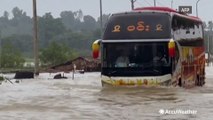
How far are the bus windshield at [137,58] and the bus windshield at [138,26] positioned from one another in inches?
12.0

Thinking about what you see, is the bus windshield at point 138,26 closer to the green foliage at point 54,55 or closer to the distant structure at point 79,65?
the distant structure at point 79,65

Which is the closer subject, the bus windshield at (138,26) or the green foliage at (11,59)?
the bus windshield at (138,26)

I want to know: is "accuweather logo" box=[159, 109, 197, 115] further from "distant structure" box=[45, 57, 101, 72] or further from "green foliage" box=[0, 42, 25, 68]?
"green foliage" box=[0, 42, 25, 68]

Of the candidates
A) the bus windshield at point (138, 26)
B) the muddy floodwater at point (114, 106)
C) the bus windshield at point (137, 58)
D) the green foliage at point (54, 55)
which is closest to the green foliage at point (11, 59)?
the green foliage at point (54, 55)

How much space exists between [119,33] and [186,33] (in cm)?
443

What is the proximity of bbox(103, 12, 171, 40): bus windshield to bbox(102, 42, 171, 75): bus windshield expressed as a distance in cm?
30

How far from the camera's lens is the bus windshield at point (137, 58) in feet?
64.2

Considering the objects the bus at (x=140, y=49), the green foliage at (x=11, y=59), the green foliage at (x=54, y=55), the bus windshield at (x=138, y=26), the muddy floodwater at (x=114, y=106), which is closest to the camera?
the muddy floodwater at (x=114, y=106)

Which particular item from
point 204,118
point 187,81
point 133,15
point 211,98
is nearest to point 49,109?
point 204,118

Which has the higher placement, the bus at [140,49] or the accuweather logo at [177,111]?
the bus at [140,49]

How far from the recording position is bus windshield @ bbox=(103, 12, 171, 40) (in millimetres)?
19812

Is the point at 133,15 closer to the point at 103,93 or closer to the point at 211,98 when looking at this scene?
the point at 103,93

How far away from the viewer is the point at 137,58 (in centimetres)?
1970

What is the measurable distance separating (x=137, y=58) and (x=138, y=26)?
124cm
